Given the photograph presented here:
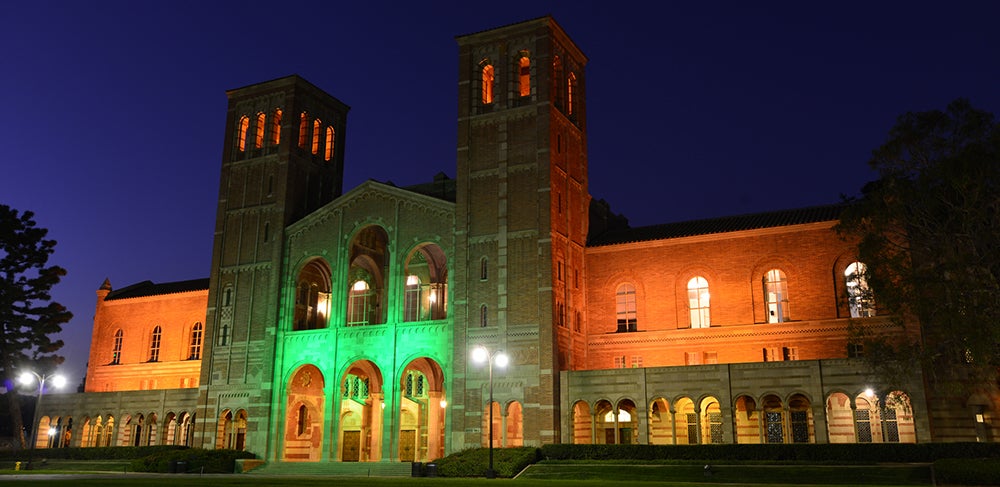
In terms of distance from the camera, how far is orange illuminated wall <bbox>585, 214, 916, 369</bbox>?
43062 mm

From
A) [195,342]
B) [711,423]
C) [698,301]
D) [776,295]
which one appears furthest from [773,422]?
[195,342]

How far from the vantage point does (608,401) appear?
42594mm

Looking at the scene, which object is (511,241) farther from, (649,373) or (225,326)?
(225,326)

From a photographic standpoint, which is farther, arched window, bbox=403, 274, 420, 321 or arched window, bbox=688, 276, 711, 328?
arched window, bbox=403, 274, 420, 321

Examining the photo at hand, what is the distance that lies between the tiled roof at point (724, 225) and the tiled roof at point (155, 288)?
98.7 ft

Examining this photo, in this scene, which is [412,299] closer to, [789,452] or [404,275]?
[404,275]

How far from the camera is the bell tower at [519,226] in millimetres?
43875

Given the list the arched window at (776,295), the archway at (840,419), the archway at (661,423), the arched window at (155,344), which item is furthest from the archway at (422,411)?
the archway at (840,419)

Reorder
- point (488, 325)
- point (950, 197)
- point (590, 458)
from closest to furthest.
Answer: point (950, 197) → point (590, 458) → point (488, 325)

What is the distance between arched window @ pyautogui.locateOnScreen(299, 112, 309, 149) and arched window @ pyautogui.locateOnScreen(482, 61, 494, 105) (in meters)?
13.8

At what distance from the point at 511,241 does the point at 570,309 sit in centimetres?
474

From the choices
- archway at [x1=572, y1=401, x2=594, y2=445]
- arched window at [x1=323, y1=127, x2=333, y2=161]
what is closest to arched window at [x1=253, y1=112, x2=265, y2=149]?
arched window at [x1=323, y1=127, x2=333, y2=161]

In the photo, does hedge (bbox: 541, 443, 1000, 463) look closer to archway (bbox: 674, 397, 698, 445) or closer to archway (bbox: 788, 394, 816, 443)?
archway (bbox: 788, 394, 816, 443)

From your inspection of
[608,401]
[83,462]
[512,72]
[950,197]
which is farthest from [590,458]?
[83,462]
